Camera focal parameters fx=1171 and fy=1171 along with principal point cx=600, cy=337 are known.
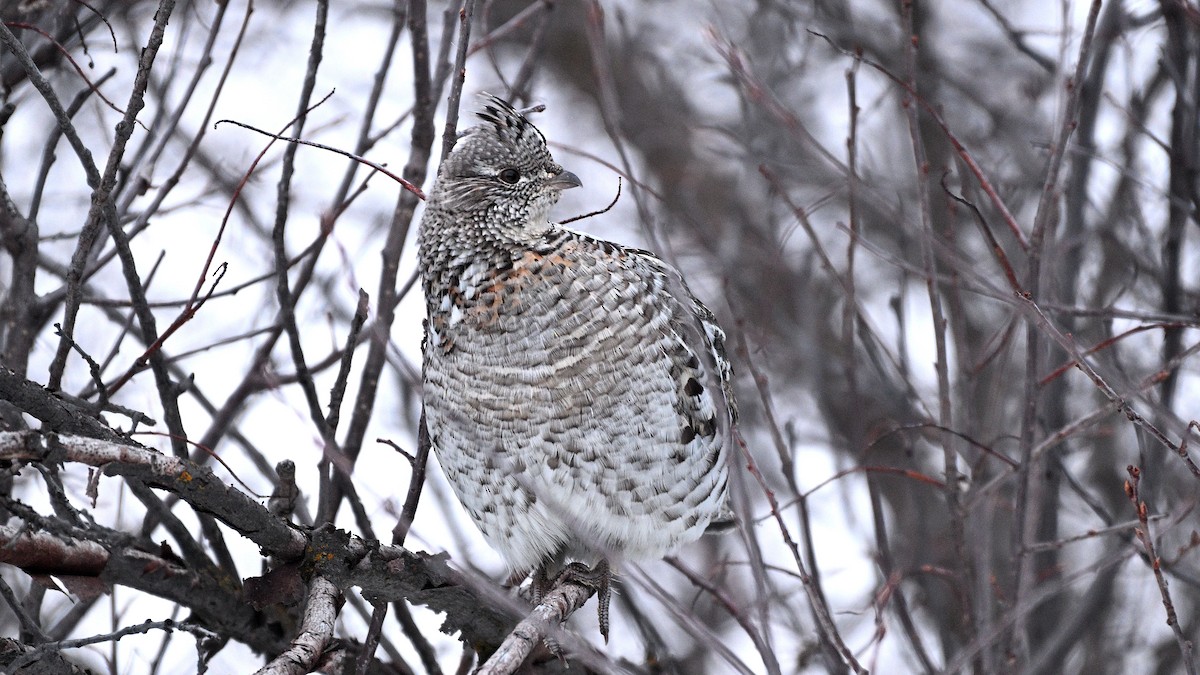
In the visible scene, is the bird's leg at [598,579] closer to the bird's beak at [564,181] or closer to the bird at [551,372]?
the bird at [551,372]

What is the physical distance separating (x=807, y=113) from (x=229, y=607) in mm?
5615

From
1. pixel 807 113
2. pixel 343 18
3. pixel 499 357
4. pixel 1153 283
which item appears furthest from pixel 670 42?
pixel 499 357

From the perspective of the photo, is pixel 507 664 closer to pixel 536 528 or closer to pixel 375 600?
pixel 375 600

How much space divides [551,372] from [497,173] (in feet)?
2.17

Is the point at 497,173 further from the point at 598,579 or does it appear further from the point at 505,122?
the point at 598,579

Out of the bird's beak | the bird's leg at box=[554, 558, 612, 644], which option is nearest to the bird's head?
the bird's beak

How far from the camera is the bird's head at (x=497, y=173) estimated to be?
354 cm

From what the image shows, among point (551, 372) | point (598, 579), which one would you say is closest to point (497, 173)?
point (551, 372)

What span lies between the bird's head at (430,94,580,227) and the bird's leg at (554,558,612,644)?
1061 mm

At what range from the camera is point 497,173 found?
355cm

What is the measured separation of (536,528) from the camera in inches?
139

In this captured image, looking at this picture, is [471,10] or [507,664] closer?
[507,664]

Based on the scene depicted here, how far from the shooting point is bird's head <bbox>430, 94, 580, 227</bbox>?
3.54 meters

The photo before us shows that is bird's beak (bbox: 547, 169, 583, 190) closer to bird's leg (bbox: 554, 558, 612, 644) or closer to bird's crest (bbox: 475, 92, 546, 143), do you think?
bird's crest (bbox: 475, 92, 546, 143)
